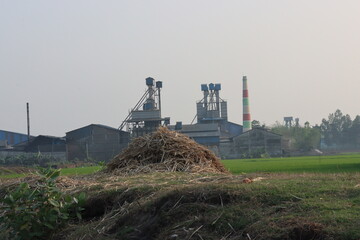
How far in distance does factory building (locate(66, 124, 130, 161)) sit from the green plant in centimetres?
5193

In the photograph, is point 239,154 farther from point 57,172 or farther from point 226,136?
point 57,172

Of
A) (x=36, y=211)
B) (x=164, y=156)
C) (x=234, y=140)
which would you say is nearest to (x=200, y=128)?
(x=234, y=140)

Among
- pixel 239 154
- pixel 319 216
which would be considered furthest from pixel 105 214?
pixel 239 154

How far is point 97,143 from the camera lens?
198 ft

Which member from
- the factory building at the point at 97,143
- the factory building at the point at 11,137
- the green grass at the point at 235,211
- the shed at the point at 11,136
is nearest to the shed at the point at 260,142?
the factory building at the point at 97,143

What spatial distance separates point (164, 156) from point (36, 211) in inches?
205

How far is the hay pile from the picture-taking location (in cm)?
1202

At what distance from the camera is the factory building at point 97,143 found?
5994cm

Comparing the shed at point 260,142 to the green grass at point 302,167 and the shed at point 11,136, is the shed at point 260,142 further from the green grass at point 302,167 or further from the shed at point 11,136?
the green grass at point 302,167

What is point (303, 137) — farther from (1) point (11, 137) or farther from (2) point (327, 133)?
(1) point (11, 137)

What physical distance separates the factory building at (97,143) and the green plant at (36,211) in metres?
51.9

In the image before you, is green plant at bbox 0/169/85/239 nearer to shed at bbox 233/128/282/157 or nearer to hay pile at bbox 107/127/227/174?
hay pile at bbox 107/127/227/174

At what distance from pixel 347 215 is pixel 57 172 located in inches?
177

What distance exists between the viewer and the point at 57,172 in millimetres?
8453
